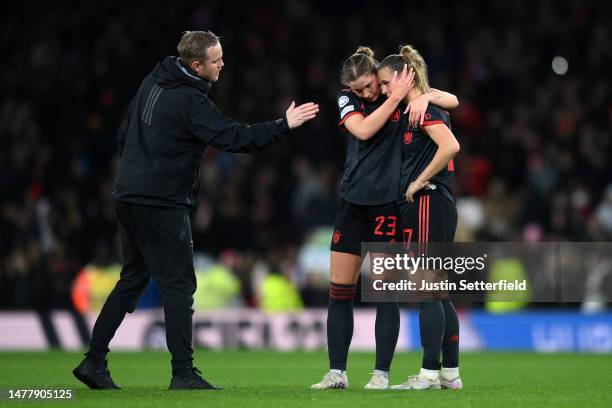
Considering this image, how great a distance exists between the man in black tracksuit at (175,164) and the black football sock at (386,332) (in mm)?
1120

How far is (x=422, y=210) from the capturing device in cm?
756

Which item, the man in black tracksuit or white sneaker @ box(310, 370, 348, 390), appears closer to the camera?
the man in black tracksuit

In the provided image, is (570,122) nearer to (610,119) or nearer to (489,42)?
(610,119)

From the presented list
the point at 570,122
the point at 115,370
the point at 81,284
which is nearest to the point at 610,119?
the point at 570,122

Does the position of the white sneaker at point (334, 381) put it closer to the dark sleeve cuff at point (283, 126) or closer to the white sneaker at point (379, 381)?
the white sneaker at point (379, 381)

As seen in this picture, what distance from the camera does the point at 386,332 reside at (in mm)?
7730

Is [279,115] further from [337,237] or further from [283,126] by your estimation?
[283,126]

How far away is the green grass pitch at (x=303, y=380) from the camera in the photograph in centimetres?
679

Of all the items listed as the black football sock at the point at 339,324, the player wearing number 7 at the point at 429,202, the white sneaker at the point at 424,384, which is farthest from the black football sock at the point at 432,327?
Answer: the black football sock at the point at 339,324

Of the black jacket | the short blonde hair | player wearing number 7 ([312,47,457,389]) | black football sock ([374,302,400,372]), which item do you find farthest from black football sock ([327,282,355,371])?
the short blonde hair

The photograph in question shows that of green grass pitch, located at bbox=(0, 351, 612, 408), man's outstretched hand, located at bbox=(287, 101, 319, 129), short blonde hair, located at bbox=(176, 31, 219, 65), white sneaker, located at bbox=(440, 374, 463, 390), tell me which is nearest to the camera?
green grass pitch, located at bbox=(0, 351, 612, 408)

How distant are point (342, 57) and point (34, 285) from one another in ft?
22.7

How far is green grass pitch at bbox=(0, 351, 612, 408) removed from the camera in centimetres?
679

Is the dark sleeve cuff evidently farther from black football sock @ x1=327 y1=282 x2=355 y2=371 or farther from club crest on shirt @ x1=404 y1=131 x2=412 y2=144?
black football sock @ x1=327 y1=282 x2=355 y2=371
